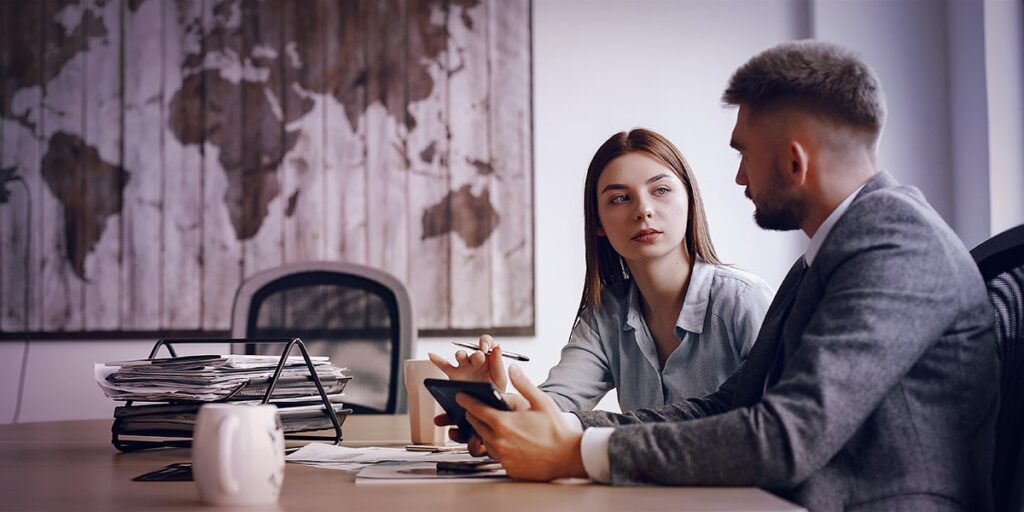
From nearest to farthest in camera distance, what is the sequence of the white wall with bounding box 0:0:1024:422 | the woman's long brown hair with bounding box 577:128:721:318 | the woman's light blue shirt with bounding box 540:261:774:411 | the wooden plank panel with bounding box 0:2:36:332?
the woman's light blue shirt with bounding box 540:261:774:411 → the woman's long brown hair with bounding box 577:128:721:318 → the wooden plank panel with bounding box 0:2:36:332 → the white wall with bounding box 0:0:1024:422

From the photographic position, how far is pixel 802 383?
39.5 inches

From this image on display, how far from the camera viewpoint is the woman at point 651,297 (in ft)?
6.29

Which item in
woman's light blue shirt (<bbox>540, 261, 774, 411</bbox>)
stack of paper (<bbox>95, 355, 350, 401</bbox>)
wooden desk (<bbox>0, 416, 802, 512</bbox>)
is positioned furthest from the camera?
woman's light blue shirt (<bbox>540, 261, 774, 411</bbox>)

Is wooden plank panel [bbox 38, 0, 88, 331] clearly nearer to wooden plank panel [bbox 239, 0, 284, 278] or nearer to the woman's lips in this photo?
wooden plank panel [bbox 239, 0, 284, 278]

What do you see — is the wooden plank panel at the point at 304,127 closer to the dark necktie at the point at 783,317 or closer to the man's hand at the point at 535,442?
the dark necktie at the point at 783,317

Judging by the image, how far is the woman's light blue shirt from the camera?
190cm

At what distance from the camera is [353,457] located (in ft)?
4.29

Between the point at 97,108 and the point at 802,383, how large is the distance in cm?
323

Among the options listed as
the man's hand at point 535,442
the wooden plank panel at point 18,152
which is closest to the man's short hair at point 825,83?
the man's hand at point 535,442

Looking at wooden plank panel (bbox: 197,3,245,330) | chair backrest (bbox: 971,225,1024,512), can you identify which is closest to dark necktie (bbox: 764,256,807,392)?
chair backrest (bbox: 971,225,1024,512)

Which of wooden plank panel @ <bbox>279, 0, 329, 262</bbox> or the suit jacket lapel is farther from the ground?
wooden plank panel @ <bbox>279, 0, 329, 262</bbox>

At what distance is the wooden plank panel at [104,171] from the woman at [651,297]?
84.2 inches

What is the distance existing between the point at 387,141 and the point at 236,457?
8.95 ft

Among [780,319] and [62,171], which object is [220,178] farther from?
[780,319]
